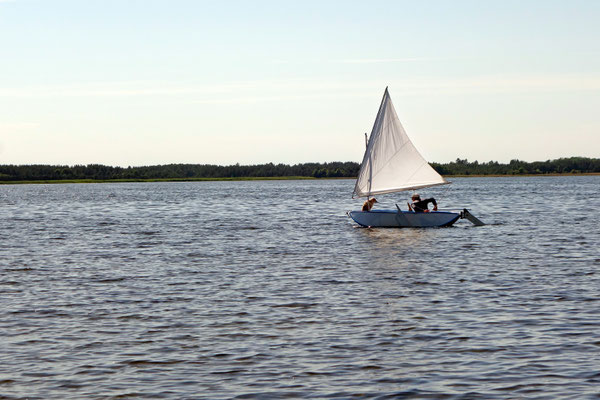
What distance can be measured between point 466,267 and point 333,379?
19753 mm

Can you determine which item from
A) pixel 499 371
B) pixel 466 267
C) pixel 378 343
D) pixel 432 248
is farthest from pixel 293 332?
pixel 432 248

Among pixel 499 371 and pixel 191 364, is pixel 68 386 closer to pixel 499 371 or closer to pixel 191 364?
pixel 191 364

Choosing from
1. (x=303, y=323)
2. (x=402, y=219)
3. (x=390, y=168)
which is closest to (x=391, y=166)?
(x=390, y=168)

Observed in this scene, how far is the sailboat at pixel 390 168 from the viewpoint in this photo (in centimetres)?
5572

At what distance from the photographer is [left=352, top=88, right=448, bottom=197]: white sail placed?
184 feet

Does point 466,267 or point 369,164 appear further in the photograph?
point 369,164

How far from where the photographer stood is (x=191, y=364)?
16828 mm

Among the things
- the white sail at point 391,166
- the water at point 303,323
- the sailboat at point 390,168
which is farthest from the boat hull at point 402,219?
the water at point 303,323

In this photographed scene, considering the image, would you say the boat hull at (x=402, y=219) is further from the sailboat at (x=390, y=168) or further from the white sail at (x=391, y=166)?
the white sail at (x=391, y=166)

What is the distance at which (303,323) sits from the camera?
21016mm

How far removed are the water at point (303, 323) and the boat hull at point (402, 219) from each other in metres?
10.5

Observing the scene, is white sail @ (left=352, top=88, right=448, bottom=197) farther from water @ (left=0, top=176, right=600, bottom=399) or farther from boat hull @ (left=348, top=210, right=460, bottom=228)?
water @ (left=0, top=176, right=600, bottom=399)

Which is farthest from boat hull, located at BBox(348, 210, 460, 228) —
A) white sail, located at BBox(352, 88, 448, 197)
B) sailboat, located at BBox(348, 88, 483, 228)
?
white sail, located at BBox(352, 88, 448, 197)

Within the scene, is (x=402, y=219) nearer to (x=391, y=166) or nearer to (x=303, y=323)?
(x=391, y=166)
